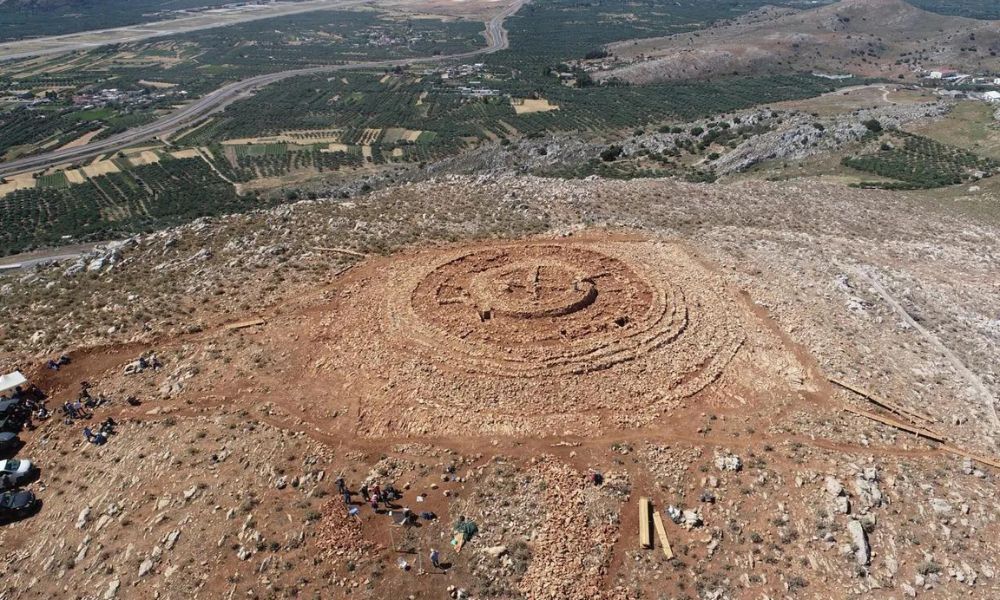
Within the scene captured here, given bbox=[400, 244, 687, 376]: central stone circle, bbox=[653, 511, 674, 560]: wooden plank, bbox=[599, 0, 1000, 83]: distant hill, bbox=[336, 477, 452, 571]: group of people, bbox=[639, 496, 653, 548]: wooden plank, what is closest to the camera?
bbox=[653, 511, 674, 560]: wooden plank

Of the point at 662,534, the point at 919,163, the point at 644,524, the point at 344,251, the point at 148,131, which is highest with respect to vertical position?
the point at 148,131

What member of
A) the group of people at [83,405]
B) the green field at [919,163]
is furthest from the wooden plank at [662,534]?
the green field at [919,163]

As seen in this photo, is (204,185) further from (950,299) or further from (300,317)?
(950,299)

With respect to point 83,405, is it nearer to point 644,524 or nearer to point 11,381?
point 11,381

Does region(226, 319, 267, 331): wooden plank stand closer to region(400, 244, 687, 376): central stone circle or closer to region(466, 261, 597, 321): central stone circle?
region(400, 244, 687, 376): central stone circle

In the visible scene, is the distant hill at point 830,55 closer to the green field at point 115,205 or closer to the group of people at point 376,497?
the green field at point 115,205

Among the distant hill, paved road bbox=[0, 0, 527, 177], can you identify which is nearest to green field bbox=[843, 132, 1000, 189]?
the distant hill

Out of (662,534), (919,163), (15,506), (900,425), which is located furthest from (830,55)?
(15,506)
